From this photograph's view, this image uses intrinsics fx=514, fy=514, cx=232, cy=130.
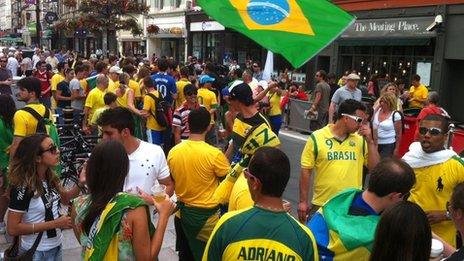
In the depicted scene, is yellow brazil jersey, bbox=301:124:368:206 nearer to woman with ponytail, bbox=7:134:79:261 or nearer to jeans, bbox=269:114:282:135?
woman with ponytail, bbox=7:134:79:261

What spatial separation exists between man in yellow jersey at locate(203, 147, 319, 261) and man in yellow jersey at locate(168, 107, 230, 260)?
5.82 ft

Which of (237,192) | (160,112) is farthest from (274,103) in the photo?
(237,192)

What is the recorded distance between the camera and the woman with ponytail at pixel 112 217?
2625 mm

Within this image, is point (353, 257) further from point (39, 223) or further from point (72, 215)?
point (39, 223)

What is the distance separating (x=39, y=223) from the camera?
349 cm

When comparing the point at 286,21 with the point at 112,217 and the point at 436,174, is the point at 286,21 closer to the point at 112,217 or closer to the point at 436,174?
the point at 436,174

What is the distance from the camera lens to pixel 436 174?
400cm

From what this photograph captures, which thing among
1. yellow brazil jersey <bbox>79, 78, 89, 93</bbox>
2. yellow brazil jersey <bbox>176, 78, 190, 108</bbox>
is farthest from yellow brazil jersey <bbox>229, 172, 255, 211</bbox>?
yellow brazil jersey <bbox>79, 78, 89, 93</bbox>

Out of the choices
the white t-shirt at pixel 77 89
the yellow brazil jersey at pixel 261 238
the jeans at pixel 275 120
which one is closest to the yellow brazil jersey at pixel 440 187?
the yellow brazil jersey at pixel 261 238

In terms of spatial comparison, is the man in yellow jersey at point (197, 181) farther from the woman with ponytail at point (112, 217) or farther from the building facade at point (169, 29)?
the building facade at point (169, 29)

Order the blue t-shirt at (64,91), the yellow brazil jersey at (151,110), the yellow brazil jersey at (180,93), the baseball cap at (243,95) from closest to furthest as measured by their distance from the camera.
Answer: the baseball cap at (243,95) < the yellow brazil jersey at (151,110) < the yellow brazil jersey at (180,93) < the blue t-shirt at (64,91)

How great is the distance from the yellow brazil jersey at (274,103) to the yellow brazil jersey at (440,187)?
6.17 meters

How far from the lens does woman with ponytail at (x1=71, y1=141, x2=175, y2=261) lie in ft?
8.61

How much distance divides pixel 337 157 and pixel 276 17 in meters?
1.65
